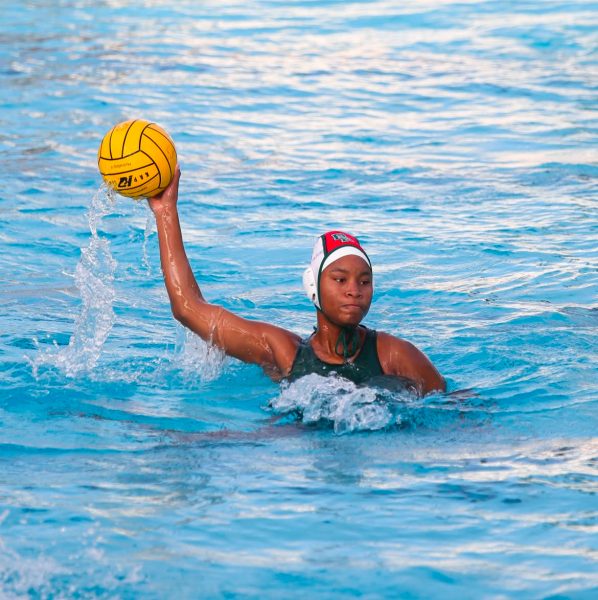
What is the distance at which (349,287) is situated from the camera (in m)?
5.71

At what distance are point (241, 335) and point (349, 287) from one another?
0.76 metres

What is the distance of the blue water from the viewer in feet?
14.9

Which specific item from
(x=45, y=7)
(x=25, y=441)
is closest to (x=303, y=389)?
(x=25, y=441)

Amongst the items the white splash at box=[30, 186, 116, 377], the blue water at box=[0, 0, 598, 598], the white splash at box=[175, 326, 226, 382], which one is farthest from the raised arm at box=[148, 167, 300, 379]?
the white splash at box=[30, 186, 116, 377]

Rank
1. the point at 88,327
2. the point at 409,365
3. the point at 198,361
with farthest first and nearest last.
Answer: the point at 88,327
the point at 198,361
the point at 409,365

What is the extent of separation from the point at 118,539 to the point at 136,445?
1.12m

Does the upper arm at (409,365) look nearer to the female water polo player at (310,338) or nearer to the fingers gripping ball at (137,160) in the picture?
the female water polo player at (310,338)

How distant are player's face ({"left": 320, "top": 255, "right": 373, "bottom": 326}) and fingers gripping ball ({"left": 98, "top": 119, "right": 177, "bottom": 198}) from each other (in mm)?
1061

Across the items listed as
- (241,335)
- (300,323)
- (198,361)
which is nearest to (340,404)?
(241,335)

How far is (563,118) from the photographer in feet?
46.7

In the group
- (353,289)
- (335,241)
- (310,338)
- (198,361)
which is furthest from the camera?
(198,361)

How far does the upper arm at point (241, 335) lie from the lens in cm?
604

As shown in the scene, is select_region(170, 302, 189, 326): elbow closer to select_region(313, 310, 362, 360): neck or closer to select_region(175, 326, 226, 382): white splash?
select_region(175, 326, 226, 382): white splash

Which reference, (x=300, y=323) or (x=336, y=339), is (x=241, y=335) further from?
Result: (x=300, y=323)
